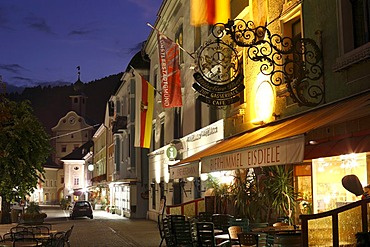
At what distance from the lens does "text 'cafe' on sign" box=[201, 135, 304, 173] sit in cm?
869

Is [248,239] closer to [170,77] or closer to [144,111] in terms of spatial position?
[170,77]

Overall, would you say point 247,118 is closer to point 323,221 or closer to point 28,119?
point 323,221

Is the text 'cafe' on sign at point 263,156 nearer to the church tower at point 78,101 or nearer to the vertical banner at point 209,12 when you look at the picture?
the vertical banner at point 209,12

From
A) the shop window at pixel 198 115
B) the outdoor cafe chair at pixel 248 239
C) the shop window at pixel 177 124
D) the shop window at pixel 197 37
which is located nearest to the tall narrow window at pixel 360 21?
the outdoor cafe chair at pixel 248 239

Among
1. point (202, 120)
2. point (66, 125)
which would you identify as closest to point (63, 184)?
point (66, 125)

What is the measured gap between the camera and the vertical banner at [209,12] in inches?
627

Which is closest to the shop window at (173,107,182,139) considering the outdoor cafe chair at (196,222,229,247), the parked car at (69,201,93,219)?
the parked car at (69,201,93,219)

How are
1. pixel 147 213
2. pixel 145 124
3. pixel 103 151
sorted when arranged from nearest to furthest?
pixel 145 124, pixel 147 213, pixel 103 151

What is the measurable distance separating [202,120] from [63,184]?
83.4 metres

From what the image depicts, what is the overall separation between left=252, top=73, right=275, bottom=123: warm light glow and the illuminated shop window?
207cm

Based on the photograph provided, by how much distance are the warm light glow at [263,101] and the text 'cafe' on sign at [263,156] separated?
94.3 inches

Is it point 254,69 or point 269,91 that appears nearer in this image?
point 269,91

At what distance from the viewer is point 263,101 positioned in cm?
1534

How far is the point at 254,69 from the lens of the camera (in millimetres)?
16391
